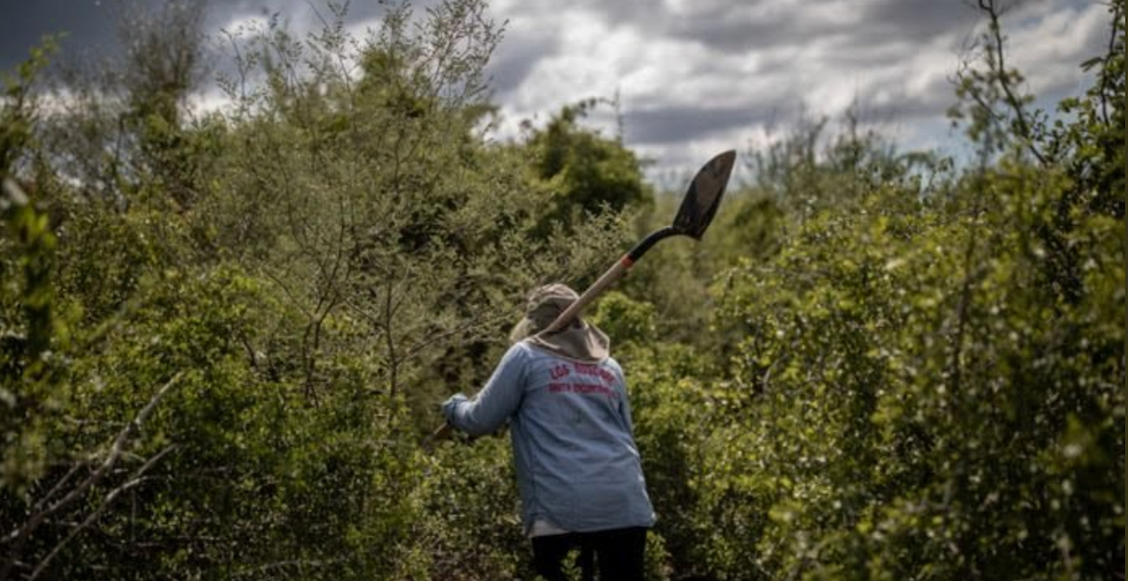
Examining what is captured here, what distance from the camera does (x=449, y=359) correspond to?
8523 millimetres

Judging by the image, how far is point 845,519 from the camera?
349cm

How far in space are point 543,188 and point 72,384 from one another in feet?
18.2

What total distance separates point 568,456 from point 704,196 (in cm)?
159

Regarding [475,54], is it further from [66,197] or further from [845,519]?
[845,519]

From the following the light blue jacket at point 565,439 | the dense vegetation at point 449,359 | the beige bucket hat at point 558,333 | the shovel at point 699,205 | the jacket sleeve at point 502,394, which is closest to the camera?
the dense vegetation at point 449,359

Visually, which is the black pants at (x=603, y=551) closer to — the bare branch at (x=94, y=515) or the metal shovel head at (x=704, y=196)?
the metal shovel head at (x=704, y=196)

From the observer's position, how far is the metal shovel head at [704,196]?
5465 millimetres

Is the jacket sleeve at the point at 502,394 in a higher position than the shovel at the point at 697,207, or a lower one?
lower

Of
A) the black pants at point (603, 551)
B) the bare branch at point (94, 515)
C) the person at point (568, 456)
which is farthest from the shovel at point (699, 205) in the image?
the bare branch at point (94, 515)

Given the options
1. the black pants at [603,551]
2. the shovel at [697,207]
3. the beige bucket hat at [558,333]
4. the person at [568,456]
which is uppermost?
the shovel at [697,207]

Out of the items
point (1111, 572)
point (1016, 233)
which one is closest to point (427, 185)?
point (1016, 233)

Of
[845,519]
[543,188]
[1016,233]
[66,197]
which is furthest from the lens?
[543,188]

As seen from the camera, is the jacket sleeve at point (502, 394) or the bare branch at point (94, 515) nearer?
the bare branch at point (94, 515)

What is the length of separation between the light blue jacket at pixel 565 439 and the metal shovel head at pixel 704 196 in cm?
103
